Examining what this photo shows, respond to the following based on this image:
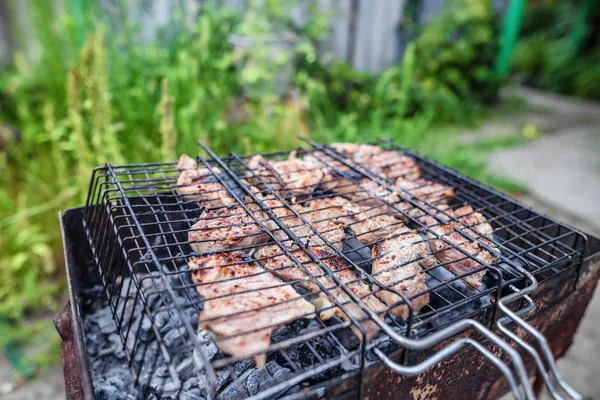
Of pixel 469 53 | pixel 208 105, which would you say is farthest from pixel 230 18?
pixel 469 53

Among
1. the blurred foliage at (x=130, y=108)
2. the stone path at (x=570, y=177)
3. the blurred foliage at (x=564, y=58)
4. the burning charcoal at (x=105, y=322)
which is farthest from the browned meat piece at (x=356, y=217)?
the blurred foliage at (x=564, y=58)

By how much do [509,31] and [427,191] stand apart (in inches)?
228

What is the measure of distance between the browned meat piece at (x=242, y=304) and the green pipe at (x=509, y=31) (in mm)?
6678

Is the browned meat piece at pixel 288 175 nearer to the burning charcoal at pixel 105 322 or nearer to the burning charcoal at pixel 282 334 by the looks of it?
the burning charcoal at pixel 282 334

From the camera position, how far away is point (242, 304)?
129 centimetres

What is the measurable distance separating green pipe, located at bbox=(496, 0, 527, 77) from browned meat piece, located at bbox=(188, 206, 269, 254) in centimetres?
647

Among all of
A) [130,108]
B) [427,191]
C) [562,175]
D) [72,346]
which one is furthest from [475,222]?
[562,175]

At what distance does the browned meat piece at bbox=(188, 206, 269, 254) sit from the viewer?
5.22 feet

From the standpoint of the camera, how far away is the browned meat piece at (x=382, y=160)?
7.51 ft

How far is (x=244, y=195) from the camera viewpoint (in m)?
1.94

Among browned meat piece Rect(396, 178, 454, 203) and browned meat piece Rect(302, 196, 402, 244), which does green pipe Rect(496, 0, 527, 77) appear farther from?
browned meat piece Rect(302, 196, 402, 244)

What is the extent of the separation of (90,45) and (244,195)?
64.3 inches

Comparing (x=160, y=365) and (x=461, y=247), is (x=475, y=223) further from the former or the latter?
(x=160, y=365)

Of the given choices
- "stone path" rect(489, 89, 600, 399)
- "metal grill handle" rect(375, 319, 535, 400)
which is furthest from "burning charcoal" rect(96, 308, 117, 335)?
"stone path" rect(489, 89, 600, 399)
